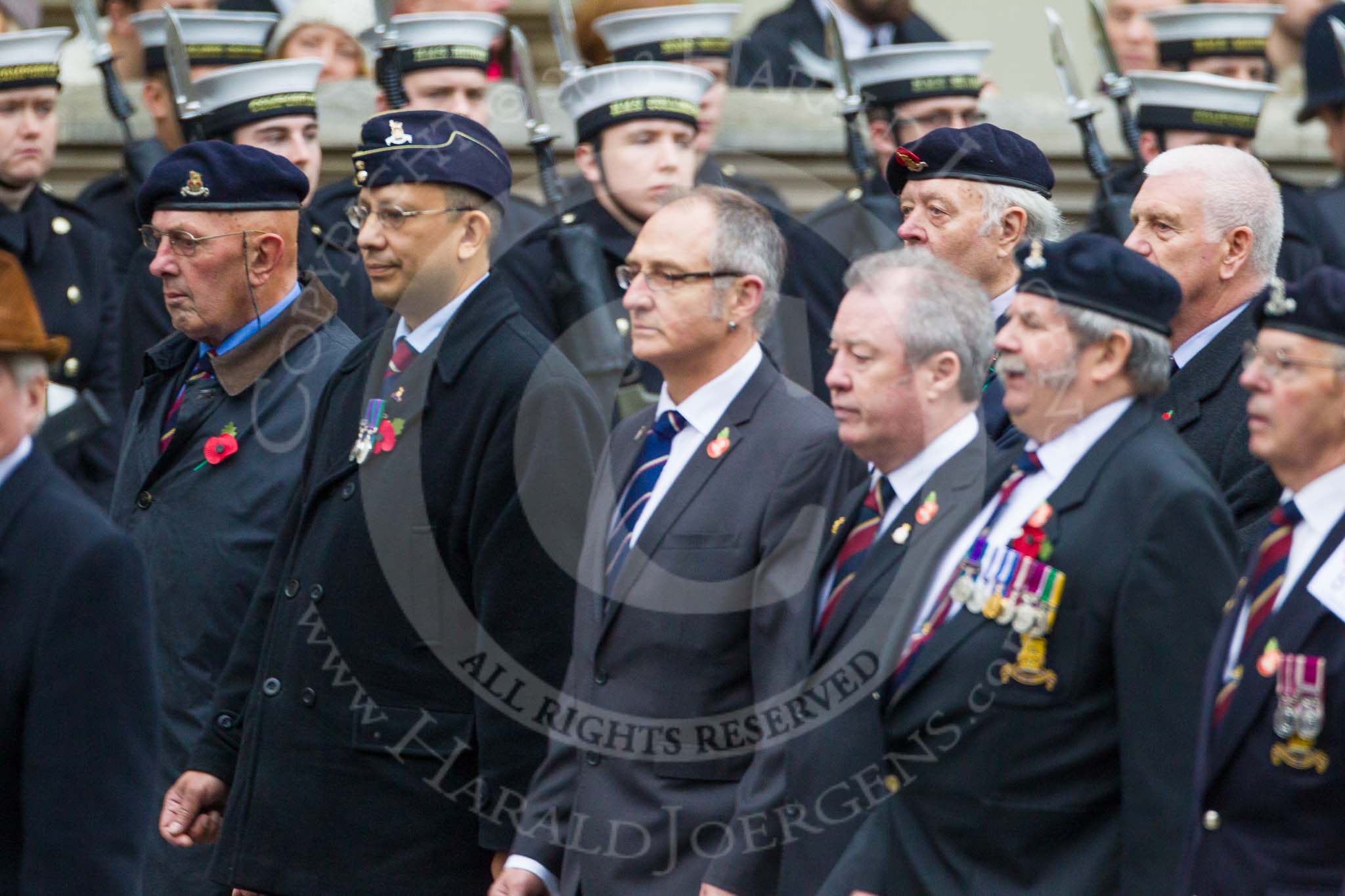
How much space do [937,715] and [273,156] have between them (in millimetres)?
2457

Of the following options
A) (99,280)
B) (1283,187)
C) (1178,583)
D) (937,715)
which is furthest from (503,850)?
(1283,187)

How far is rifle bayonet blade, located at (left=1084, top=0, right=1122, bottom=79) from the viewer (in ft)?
26.3

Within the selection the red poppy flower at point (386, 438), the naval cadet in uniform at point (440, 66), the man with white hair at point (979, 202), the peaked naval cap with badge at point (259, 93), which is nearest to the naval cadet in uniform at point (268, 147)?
the peaked naval cap with badge at point (259, 93)

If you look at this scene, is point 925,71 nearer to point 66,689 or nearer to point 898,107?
point 898,107

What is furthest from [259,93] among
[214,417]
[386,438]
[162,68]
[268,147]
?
[386,438]

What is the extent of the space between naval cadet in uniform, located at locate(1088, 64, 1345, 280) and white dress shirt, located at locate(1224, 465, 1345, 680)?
3.23 m

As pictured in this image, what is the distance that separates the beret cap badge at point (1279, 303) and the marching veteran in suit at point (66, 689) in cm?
191

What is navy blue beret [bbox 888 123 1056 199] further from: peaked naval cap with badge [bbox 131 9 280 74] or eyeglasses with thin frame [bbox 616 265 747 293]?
peaked naval cap with badge [bbox 131 9 280 74]

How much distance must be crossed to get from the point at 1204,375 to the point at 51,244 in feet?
12.9

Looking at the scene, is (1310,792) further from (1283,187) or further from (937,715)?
(1283,187)

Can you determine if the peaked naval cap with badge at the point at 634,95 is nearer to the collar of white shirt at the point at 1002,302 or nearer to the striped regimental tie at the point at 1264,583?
the collar of white shirt at the point at 1002,302

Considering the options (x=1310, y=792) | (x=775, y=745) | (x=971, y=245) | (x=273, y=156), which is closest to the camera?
(x=1310, y=792)

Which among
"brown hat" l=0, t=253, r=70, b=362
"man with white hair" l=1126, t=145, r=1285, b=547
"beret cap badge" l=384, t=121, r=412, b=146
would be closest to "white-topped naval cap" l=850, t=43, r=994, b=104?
"man with white hair" l=1126, t=145, r=1285, b=547

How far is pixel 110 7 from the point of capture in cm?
871
